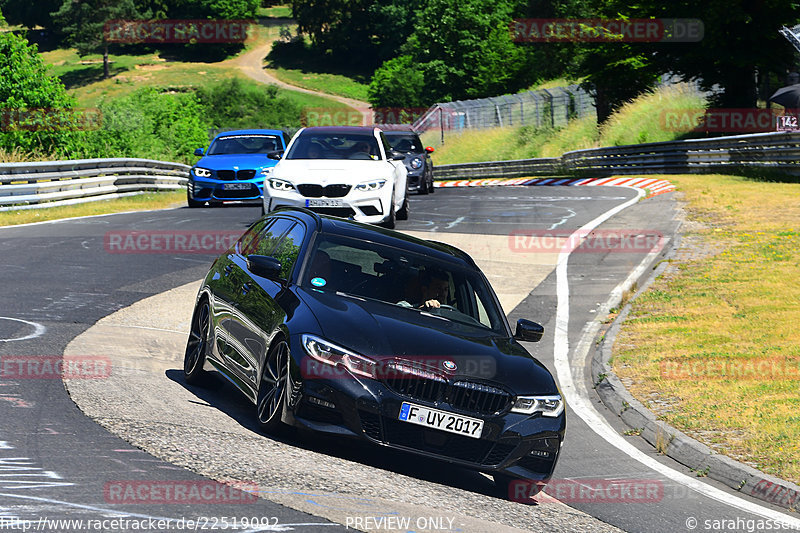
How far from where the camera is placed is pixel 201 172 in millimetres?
25797

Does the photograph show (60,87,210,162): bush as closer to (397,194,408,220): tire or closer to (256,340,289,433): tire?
(397,194,408,220): tire

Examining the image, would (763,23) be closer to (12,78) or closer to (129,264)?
(12,78)

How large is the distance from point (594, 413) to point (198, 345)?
3845 millimetres

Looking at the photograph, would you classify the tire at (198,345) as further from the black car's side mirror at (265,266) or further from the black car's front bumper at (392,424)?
the black car's front bumper at (392,424)

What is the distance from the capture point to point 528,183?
38.2 m

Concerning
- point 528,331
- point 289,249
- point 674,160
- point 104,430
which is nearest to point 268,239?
point 289,249

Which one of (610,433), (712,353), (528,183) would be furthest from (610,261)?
(528,183)

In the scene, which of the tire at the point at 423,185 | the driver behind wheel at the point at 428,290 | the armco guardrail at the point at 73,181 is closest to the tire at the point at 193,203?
the armco guardrail at the point at 73,181

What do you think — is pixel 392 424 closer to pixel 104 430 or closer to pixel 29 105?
pixel 104 430

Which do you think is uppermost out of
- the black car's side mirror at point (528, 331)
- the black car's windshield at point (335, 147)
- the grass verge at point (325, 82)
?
the grass verge at point (325, 82)

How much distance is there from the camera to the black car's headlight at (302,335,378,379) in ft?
22.4

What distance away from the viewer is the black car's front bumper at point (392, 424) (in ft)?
22.1

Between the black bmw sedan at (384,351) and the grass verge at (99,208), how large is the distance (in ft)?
50.4

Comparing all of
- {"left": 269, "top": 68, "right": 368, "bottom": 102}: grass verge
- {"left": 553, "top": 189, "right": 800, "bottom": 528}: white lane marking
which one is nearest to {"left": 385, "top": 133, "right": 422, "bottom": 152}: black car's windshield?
{"left": 553, "top": 189, "right": 800, "bottom": 528}: white lane marking
